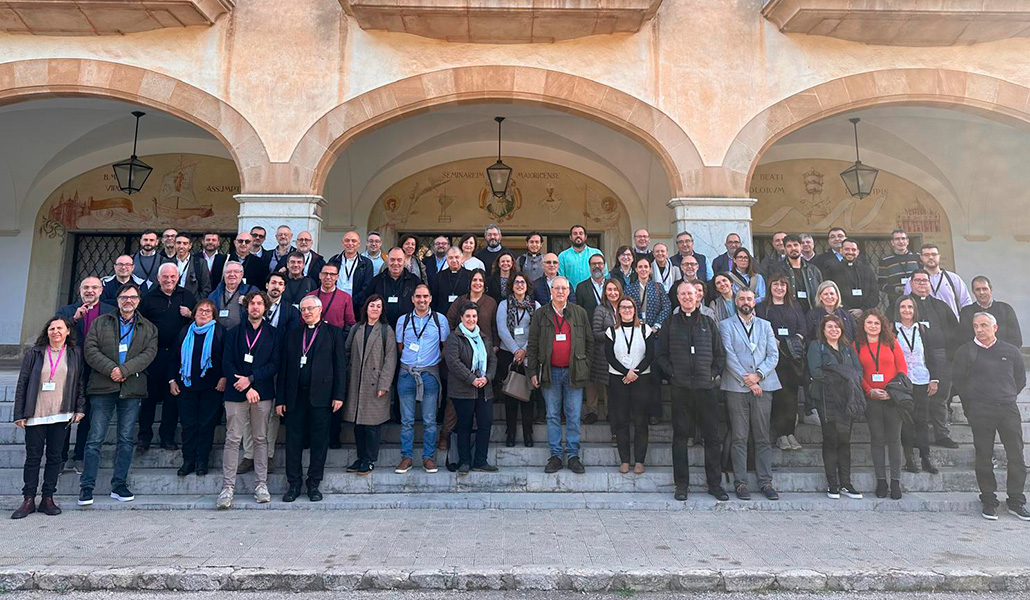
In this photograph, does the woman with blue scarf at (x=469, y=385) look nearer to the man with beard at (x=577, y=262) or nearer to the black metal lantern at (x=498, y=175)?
the man with beard at (x=577, y=262)

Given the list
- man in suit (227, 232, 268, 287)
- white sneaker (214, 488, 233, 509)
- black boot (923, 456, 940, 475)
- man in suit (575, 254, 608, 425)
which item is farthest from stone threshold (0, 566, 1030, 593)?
man in suit (227, 232, 268, 287)

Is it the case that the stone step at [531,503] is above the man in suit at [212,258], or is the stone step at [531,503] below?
below

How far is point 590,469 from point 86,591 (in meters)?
3.92

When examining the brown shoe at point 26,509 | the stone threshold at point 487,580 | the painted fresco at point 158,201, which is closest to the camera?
the stone threshold at point 487,580

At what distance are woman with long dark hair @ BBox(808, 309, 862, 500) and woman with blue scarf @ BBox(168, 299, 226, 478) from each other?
5.42 meters

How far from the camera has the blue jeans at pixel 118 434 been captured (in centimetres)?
490

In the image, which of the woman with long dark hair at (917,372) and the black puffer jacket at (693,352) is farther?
the woman with long dark hair at (917,372)

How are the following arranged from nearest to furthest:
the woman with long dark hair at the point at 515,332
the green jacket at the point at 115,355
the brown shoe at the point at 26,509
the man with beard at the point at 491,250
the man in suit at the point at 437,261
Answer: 1. the brown shoe at the point at 26,509
2. the green jacket at the point at 115,355
3. the woman with long dark hair at the point at 515,332
4. the man in suit at the point at 437,261
5. the man with beard at the point at 491,250

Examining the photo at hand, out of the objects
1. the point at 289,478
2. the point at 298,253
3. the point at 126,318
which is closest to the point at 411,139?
the point at 298,253

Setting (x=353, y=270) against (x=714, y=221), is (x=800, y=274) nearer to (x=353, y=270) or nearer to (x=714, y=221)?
(x=714, y=221)

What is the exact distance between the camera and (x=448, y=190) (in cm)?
1167

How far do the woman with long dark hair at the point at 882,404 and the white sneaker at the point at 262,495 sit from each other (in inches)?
215

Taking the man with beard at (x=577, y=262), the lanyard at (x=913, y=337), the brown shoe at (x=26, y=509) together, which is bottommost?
the brown shoe at (x=26, y=509)

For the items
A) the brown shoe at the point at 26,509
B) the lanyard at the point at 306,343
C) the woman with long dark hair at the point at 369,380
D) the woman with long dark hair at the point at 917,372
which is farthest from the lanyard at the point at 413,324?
the woman with long dark hair at the point at 917,372
